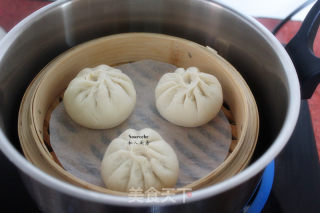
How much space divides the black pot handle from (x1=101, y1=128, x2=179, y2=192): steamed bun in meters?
0.42

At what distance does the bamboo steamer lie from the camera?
0.84 metres

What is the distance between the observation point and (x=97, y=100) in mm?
1005

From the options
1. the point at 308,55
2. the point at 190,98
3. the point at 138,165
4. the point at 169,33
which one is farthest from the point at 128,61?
the point at 308,55

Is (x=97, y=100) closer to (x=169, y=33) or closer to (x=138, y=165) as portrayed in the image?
(x=138, y=165)

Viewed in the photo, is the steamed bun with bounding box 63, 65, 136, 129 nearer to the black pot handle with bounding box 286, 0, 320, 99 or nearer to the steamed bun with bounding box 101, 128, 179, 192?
the steamed bun with bounding box 101, 128, 179, 192

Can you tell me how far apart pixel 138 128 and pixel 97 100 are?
0.57 feet

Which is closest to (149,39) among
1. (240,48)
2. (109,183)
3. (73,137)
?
(240,48)

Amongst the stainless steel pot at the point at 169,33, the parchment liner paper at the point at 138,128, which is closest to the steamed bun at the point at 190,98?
the parchment liner paper at the point at 138,128

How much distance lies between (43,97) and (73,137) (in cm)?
15

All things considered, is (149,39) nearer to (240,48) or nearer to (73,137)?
(240,48)

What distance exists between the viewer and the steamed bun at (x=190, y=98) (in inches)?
40.4

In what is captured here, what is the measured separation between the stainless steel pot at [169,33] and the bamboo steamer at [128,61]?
6 cm

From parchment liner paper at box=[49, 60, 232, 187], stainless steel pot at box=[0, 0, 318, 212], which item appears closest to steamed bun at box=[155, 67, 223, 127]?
parchment liner paper at box=[49, 60, 232, 187]

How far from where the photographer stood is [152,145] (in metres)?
0.91
